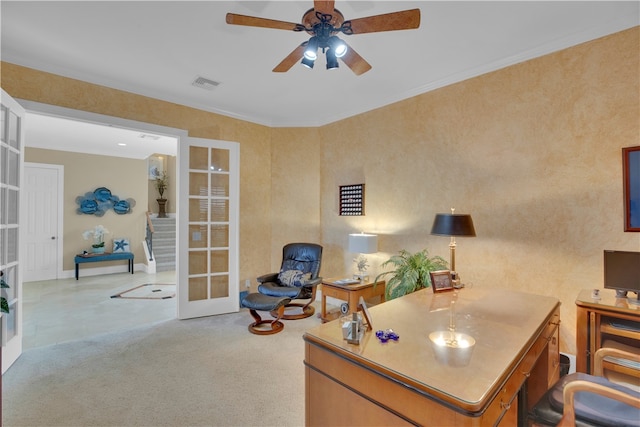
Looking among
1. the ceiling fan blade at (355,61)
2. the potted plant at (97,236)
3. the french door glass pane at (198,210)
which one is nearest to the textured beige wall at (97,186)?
the potted plant at (97,236)

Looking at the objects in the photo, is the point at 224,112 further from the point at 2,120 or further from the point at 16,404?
the point at 16,404

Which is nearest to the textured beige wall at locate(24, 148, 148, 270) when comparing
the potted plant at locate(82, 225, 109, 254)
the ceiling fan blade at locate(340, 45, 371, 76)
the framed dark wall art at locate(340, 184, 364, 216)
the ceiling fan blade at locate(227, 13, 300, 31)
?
the potted plant at locate(82, 225, 109, 254)

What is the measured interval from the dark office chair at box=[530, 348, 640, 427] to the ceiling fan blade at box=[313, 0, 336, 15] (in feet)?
7.18

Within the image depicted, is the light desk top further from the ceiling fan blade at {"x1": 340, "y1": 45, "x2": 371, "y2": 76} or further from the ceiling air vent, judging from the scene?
the ceiling air vent

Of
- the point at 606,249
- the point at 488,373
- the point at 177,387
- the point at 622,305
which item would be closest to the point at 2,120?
A: the point at 177,387

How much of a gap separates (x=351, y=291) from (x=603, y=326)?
82.9 inches

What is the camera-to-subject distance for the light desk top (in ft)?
3.34

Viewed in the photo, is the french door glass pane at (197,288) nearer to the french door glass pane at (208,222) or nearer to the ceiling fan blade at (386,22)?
the french door glass pane at (208,222)

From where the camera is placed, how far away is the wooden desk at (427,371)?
3.26ft

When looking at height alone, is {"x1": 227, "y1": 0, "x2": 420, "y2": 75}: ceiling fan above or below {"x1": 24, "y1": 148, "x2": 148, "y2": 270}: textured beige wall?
above

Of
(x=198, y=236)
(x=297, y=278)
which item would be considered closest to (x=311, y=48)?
(x=297, y=278)

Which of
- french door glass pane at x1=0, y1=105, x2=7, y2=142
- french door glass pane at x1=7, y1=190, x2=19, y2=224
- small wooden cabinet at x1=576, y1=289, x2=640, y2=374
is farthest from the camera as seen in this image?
french door glass pane at x1=7, y1=190, x2=19, y2=224

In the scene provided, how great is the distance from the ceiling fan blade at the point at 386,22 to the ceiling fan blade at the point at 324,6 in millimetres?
126

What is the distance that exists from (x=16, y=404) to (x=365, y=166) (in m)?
4.03
